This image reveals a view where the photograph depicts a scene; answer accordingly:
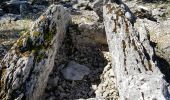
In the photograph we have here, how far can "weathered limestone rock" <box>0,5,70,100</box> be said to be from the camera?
6.30 metres

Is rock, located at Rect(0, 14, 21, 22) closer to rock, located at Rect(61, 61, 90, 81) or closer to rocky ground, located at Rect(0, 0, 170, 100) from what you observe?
rocky ground, located at Rect(0, 0, 170, 100)

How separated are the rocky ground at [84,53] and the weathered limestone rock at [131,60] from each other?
575 millimetres

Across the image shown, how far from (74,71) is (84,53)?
2.77 feet

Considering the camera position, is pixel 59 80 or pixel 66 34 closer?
pixel 59 80

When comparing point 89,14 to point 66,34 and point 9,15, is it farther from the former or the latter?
point 66,34

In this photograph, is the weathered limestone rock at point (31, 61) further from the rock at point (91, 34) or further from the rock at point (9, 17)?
the rock at point (9, 17)

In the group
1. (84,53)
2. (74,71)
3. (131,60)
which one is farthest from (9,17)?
(131,60)

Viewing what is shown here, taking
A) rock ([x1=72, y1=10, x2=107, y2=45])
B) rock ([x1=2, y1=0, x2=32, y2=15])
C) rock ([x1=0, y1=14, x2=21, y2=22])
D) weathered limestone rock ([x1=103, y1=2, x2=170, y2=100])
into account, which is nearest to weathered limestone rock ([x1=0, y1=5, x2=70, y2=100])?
rock ([x1=72, y1=10, x2=107, y2=45])

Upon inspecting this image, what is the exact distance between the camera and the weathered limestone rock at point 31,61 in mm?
6297

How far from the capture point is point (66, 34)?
30.5 feet

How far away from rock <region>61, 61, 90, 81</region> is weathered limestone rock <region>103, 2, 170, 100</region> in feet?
2.87

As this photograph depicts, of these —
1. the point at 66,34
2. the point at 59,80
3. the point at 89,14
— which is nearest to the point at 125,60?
the point at 59,80

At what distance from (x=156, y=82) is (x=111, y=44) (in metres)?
2.46

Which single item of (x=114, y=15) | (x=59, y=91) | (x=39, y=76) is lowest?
(x=59, y=91)
